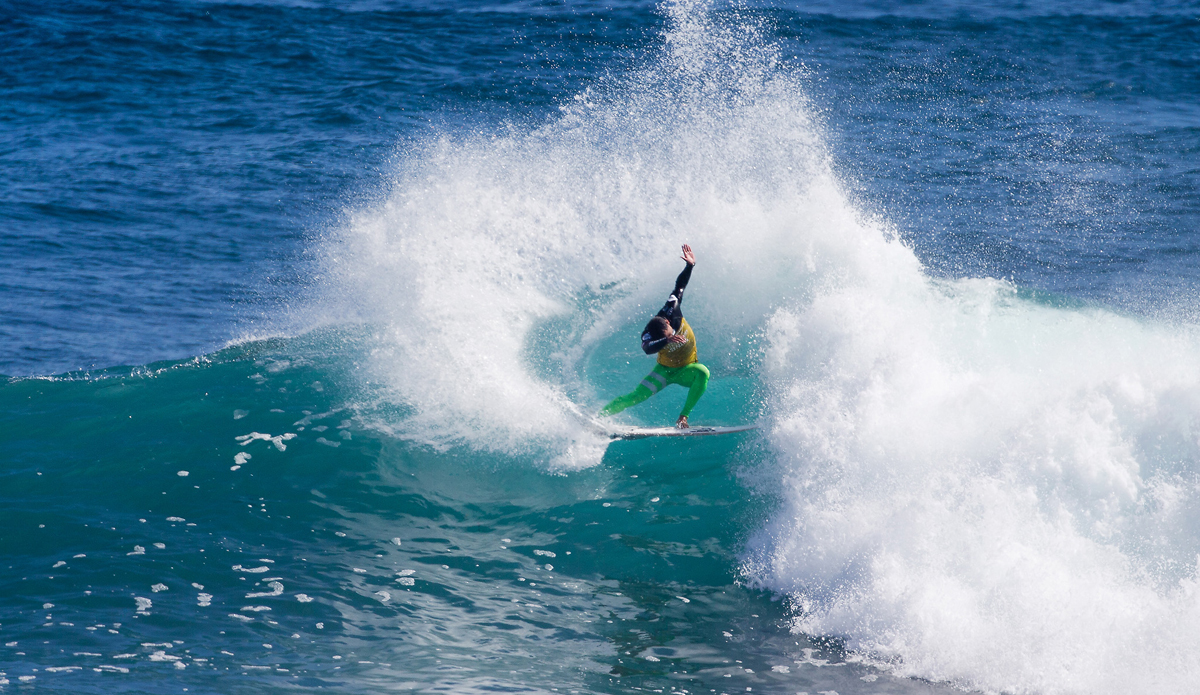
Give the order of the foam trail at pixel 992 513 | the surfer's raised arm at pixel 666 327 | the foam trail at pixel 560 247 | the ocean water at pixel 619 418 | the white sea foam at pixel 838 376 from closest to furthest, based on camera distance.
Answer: the foam trail at pixel 992 513
the ocean water at pixel 619 418
the white sea foam at pixel 838 376
the surfer's raised arm at pixel 666 327
the foam trail at pixel 560 247

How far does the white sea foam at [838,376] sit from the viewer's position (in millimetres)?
7125

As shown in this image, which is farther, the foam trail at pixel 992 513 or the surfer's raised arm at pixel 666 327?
the surfer's raised arm at pixel 666 327

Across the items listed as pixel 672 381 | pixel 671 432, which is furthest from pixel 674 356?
pixel 671 432

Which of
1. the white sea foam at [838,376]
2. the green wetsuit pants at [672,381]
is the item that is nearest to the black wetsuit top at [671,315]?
the green wetsuit pants at [672,381]

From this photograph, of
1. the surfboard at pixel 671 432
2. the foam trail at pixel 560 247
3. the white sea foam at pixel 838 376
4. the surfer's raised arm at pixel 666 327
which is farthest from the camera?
the foam trail at pixel 560 247

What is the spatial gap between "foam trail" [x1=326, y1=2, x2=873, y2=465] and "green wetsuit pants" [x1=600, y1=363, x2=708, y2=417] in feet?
2.39

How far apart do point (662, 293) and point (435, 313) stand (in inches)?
128

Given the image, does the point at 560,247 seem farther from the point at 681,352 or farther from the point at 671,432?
the point at 671,432

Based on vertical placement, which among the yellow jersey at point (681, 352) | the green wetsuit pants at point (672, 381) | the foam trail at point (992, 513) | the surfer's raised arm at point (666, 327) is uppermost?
the surfer's raised arm at point (666, 327)

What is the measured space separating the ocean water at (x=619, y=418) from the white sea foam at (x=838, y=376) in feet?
0.13

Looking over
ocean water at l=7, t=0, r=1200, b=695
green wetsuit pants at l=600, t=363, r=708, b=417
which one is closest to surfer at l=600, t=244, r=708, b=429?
green wetsuit pants at l=600, t=363, r=708, b=417

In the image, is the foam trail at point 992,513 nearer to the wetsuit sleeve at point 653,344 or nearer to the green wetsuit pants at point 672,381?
the green wetsuit pants at point 672,381

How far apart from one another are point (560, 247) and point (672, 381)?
3.72m

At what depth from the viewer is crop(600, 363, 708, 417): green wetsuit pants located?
982cm
